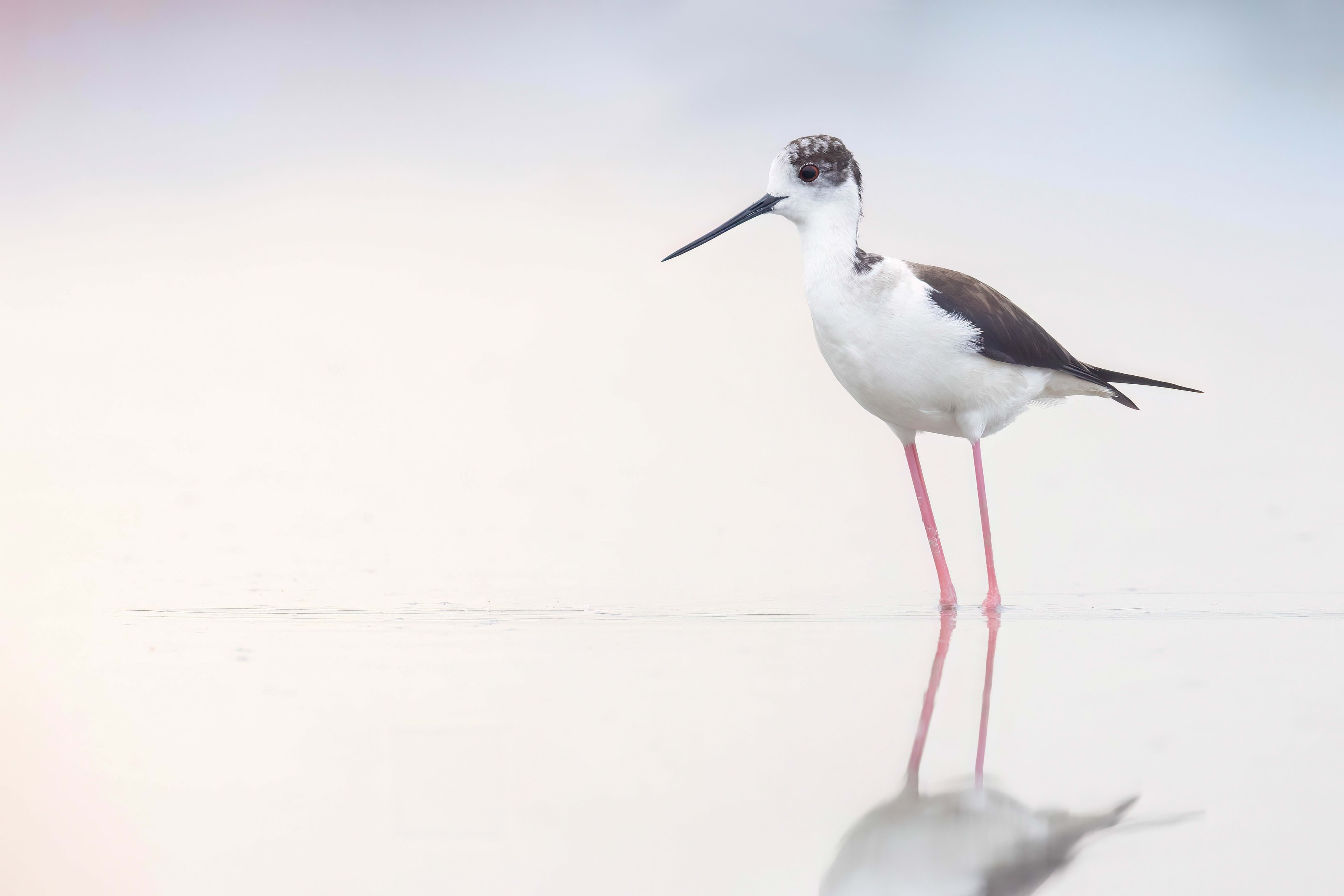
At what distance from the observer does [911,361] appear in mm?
5113

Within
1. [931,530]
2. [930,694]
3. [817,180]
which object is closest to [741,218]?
[817,180]

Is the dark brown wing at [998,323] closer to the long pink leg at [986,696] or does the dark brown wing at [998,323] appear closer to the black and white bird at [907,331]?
the black and white bird at [907,331]

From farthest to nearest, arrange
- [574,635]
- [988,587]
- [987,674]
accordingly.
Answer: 1. [988,587]
2. [574,635]
3. [987,674]

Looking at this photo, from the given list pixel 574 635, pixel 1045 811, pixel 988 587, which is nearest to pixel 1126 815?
pixel 1045 811

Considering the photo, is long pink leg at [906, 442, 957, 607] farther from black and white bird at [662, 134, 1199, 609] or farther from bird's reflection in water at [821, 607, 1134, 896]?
bird's reflection in water at [821, 607, 1134, 896]

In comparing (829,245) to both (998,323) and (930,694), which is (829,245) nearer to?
(998,323)

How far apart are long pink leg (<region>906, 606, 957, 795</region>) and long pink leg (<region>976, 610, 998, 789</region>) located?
13cm

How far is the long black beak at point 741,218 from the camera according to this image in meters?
5.43

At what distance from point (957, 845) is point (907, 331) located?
2.94 metres

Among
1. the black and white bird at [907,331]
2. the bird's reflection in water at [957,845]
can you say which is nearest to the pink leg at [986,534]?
the black and white bird at [907,331]

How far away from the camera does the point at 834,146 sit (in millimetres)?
5340

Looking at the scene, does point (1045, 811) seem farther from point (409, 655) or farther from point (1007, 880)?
point (409, 655)

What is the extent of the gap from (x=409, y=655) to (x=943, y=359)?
8.02 feet

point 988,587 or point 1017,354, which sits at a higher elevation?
point 1017,354
